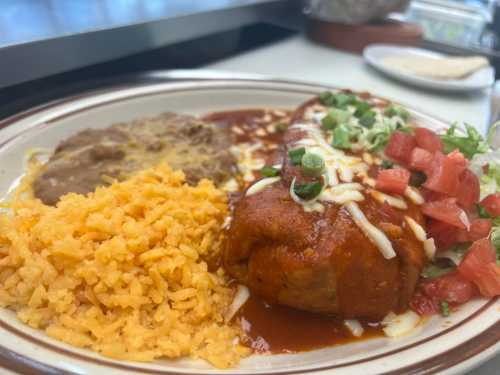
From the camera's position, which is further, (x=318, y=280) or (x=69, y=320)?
(x=318, y=280)

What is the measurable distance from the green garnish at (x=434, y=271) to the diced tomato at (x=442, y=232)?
0.33ft

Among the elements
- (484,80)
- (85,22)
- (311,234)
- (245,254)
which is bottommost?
(484,80)

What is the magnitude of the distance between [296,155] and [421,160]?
1.80 ft

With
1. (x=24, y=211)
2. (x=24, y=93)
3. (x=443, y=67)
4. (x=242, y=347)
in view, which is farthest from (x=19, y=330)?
(x=443, y=67)

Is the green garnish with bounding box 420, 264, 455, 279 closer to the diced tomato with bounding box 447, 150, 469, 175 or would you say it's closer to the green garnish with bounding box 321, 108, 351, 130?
the diced tomato with bounding box 447, 150, 469, 175

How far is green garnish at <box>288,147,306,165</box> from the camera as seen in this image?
1.87 meters

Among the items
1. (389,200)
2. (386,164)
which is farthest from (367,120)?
(389,200)

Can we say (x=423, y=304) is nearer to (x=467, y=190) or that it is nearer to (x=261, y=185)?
(x=467, y=190)

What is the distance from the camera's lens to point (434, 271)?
1878 mm

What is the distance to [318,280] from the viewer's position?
1.59 metres

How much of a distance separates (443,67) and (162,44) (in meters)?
2.36

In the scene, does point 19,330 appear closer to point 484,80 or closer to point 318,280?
point 318,280

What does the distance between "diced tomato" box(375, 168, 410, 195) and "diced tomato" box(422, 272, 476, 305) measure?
14.5 inches

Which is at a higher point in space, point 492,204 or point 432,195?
point 432,195
